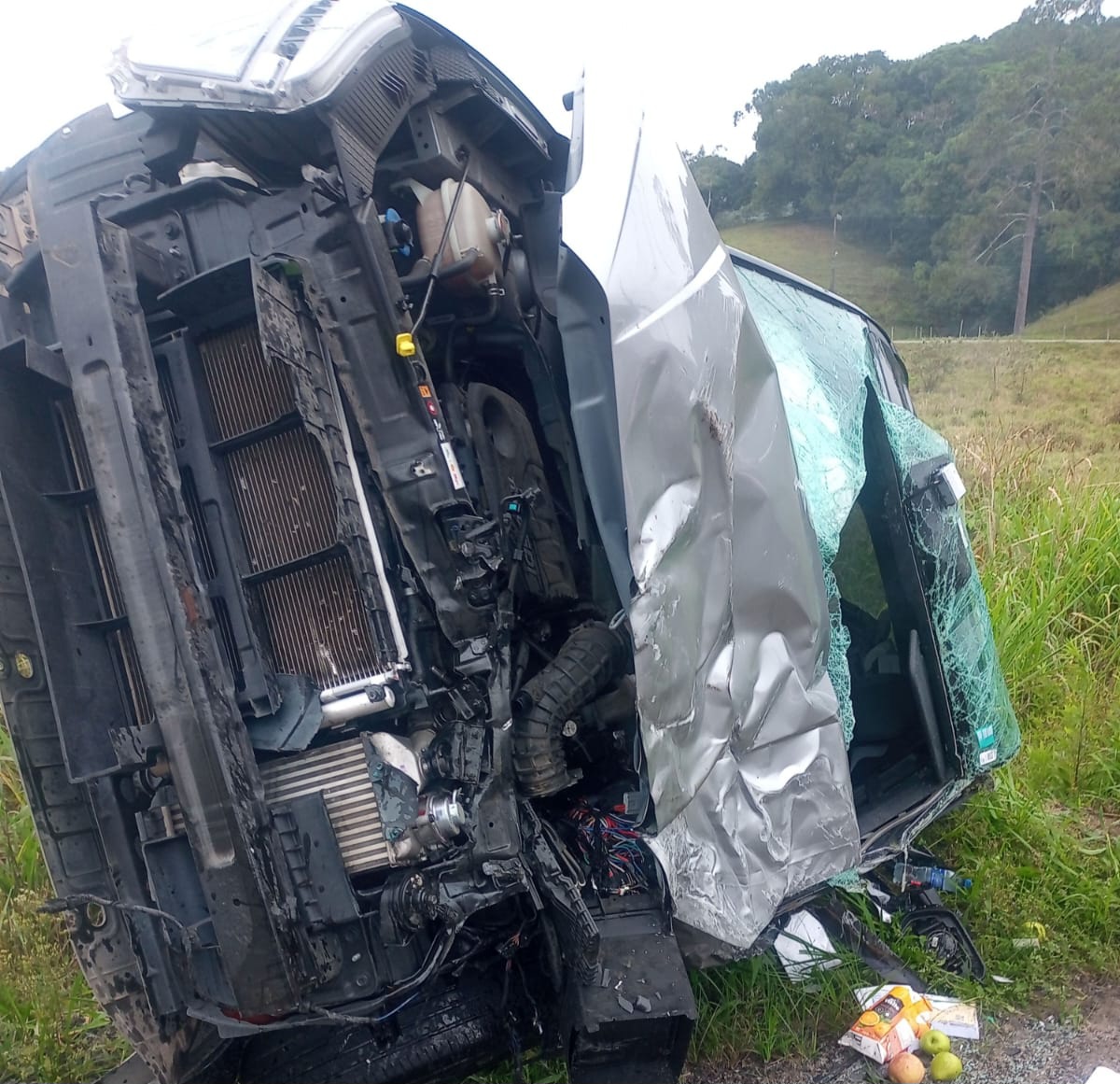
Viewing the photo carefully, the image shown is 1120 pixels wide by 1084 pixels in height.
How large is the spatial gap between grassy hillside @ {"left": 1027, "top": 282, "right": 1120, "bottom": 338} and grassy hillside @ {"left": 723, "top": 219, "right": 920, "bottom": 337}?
1.34 metres

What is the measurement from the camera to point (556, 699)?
7.04 ft

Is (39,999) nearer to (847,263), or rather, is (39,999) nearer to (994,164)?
(847,263)

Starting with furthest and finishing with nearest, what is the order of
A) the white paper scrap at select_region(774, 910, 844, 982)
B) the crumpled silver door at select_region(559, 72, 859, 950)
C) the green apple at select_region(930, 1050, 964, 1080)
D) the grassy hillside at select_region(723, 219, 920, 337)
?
the grassy hillside at select_region(723, 219, 920, 337) → the white paper scrap at select_region(774, 910, 844, 982) → the green apple at select_region(930, 1050, 964, 1080) → the crumpled silver door at select_region(559, 72, 859, 950)

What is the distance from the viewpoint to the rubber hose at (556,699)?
2.06 m

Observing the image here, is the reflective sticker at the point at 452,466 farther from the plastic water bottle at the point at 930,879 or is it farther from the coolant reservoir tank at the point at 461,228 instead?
the plastic water bottle at the point at 930,879

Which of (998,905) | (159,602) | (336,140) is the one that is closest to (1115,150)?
(998,905)

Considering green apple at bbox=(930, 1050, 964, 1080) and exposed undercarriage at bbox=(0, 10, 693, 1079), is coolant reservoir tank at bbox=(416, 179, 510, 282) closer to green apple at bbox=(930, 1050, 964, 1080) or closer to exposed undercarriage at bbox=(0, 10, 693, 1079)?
exposed undercarriage at bbox=(0, 10, 693, 1079)

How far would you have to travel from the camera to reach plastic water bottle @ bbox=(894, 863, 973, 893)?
3.00 m

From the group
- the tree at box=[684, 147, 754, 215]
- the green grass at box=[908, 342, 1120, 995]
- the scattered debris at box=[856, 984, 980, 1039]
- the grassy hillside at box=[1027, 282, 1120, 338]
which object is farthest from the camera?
the grassy hillside at box=[1027, 282, 1120, 338]

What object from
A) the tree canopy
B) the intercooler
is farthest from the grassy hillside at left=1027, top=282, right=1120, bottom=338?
the intercooler

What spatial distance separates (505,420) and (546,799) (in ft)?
3.66

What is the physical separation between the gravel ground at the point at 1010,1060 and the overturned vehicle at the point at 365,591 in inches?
22.2

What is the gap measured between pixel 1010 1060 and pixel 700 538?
1.82m

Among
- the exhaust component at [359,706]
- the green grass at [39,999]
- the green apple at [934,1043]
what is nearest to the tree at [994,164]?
the green apple at [934,1043]
